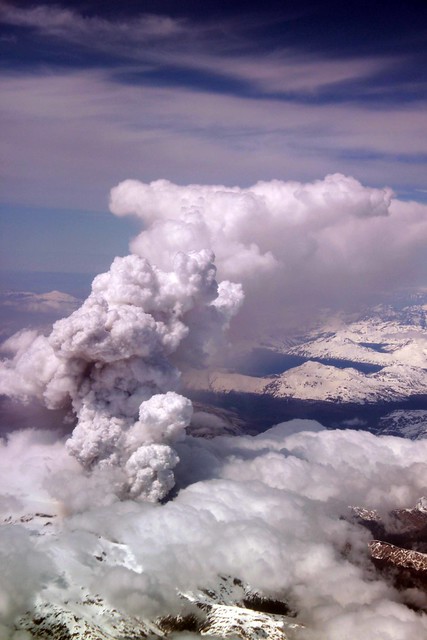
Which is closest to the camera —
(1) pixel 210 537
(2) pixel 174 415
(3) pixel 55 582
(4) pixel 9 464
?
(2) pixel 174 415

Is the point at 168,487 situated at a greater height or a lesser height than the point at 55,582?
greater

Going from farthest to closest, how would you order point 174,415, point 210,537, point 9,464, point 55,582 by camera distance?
point 9,464, point 210,537, point 55,582, point 174,415

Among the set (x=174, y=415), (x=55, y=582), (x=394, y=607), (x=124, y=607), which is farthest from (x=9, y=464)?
(x=394, y=607)

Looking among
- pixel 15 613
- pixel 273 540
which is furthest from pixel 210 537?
pixel 15 613

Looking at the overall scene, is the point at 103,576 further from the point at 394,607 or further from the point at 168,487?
→ the point at 394,607

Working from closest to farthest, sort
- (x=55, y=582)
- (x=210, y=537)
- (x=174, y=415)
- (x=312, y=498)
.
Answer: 1. (x=174, y=415)
2. (x=55, y=582)
3. (x=210, y=537)
4. (x=312, y=498)

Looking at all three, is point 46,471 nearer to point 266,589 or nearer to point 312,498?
point 266,589

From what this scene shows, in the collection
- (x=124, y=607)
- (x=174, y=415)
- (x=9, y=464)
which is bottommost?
(x=124, y=607)

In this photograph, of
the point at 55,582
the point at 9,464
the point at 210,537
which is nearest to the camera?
the point at 55,582

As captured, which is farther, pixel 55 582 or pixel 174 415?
pixel 55 582
